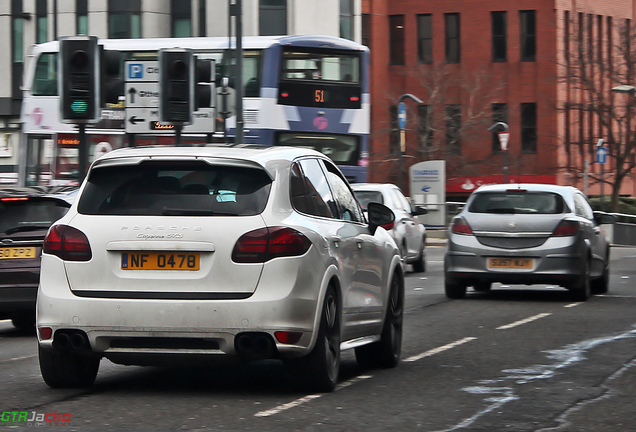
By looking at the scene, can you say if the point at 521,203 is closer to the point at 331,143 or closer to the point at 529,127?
the point at 331,143

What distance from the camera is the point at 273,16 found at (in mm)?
52750

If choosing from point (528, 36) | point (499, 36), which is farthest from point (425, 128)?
point (528, 36)

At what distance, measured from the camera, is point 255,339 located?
740cm

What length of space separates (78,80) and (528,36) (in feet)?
165

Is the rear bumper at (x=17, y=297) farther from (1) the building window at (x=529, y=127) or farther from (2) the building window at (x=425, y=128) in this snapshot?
(1) the building window at (x=529, y=127)

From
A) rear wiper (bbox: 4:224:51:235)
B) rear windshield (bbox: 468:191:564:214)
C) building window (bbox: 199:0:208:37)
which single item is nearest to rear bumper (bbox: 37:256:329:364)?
rear wiper (bbox: 4:224:51:235)

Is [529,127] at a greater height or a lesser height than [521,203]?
greater

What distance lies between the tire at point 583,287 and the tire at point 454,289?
4.74ft

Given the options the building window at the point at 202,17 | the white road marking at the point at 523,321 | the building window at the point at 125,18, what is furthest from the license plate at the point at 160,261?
the building window at the point at 202,17

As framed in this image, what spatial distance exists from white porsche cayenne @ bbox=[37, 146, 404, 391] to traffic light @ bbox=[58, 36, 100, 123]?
7.70 m

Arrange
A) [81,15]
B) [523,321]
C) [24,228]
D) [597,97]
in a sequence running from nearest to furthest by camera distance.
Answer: [24,228], [523,321], [597,97], [81,15]

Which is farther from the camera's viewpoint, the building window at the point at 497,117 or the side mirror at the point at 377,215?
the building window at the point at 497,117

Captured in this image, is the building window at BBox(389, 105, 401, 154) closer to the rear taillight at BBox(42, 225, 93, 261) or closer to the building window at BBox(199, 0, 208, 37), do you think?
the building window at BBox(199, 0, 208, 37)

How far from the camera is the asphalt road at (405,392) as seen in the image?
6867 millimetres
